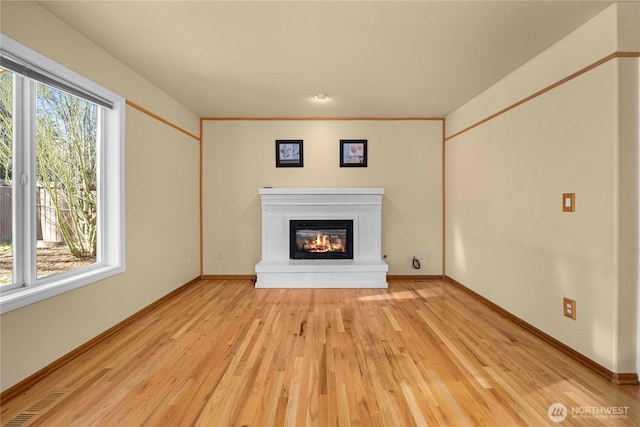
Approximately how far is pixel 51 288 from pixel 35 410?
73cm

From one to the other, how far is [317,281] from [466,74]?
304cm

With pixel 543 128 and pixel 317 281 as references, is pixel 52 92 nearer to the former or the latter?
pixel 317 281

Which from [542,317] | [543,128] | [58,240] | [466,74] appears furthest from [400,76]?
[58,240]

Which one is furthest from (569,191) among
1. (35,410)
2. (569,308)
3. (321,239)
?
(35,410)

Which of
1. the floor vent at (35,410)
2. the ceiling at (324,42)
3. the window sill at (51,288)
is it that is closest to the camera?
the floor vent at (35,410)

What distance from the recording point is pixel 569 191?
235 centimetres

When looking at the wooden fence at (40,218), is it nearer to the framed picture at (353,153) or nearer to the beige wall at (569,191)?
the framed picture at (353,153)

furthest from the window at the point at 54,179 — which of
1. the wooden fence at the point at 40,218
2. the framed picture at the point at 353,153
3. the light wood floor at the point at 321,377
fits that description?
the framed picture at the point at 353,153

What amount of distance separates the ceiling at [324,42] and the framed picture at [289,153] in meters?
0.98

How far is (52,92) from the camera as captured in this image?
225 centimetres

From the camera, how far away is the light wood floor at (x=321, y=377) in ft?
5.44

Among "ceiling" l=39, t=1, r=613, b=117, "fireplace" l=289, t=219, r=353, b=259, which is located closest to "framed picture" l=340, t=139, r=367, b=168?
"fireplace" l=289, t=219, r=353, b=259

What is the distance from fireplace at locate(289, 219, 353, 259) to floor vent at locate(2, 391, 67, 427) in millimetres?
3022

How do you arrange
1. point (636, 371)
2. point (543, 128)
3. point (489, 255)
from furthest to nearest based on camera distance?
1. point (489, 255)
2. point (543, 128)
3. point (636, 371)
